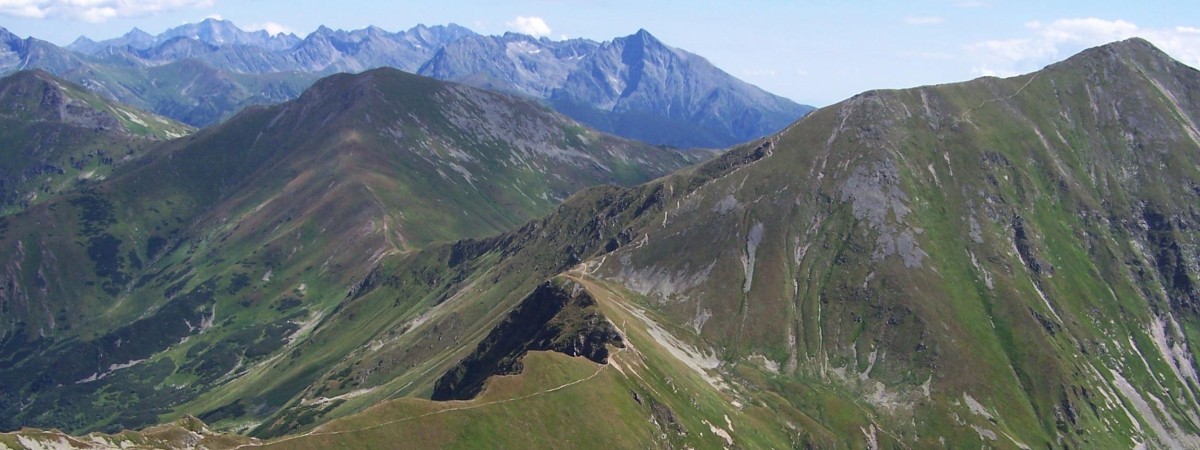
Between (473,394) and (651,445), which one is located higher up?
(473,394)

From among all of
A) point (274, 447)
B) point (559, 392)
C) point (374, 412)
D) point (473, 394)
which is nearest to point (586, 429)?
point (559, 392)

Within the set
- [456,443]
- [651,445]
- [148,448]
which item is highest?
[148,448]

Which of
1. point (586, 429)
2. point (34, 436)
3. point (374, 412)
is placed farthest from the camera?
point (586, 429)

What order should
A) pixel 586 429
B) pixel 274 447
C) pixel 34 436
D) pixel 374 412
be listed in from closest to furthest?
pixel 34 436, pixel 274 447, pixel 374 412, pixel 586 429

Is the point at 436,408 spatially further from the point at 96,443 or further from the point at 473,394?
the point at 96,443

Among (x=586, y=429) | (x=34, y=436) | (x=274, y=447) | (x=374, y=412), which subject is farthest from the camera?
(x=586, y=429)

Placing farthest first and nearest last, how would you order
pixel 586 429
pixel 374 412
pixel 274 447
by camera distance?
pixel 586 429, pixel 374 412, pixel 274 447

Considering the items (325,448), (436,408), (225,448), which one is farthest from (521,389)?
(225,448)

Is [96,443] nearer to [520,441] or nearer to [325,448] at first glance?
[325,448]

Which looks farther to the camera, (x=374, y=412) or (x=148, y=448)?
(x=374, y=412)
